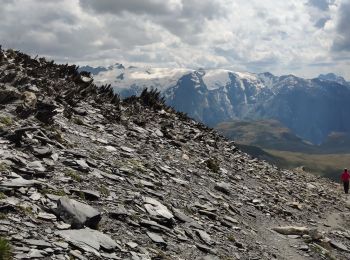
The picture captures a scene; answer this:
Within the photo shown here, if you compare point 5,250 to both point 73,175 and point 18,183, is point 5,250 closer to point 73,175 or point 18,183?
point 18,183

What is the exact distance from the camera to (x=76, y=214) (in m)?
11.6

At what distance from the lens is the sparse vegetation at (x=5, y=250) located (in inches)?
329

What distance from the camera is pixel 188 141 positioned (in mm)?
33500

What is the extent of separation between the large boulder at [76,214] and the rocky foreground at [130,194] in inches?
1.2

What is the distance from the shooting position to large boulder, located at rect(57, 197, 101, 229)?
1140cm

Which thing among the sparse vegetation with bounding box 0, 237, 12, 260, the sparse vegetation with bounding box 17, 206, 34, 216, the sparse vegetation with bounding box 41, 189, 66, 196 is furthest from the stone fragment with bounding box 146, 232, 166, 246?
the sparse vegetation with bounding box 0, 237, 12, 260

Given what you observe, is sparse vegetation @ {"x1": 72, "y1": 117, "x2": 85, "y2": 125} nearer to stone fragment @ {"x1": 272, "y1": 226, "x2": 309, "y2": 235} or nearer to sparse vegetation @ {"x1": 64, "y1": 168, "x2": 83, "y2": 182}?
sparse vegetation @ {"x1": 64, "y1": 168, "x2": 83, "y2": 182}

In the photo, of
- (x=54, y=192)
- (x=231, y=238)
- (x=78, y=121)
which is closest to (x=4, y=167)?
(x=54, y=192)

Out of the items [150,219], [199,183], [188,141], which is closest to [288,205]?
[199,183]

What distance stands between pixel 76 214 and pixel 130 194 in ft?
13.6

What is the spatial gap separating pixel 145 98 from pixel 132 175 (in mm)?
24969

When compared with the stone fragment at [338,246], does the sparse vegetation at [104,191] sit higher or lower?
higher

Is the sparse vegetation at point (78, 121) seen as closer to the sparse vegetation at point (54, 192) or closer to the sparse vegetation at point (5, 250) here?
the sparse vegetation at point (54, 192)

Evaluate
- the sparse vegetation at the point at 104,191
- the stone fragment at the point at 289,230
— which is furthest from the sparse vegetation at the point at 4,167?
the stone fragment at the point at 289,230
